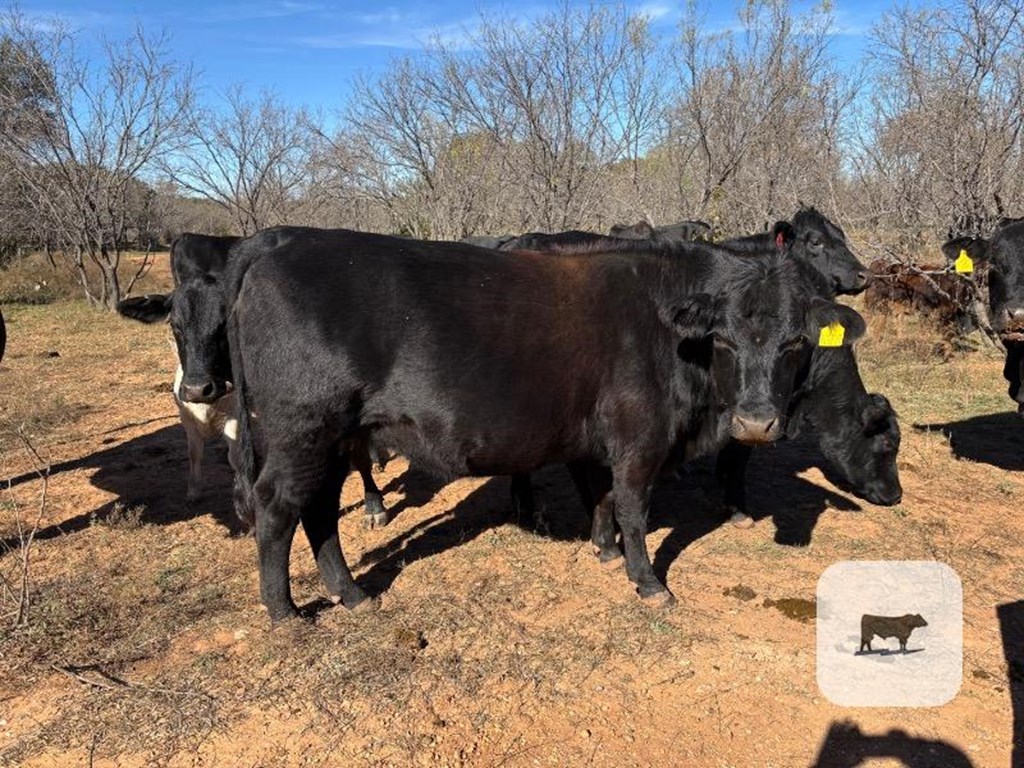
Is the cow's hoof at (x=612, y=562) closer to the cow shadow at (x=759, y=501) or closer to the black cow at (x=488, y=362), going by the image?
the cow shadow at (x=759, y=501)

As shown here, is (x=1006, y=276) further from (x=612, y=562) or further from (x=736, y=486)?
(x=612, y=562)

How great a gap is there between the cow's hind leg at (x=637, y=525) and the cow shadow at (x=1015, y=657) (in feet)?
5.32

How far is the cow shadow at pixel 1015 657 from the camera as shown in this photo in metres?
2.93

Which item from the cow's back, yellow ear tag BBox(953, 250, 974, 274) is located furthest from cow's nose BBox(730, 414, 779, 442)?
yellow ear tag BBox(953, 250, 974, 274)

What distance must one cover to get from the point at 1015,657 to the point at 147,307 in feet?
18.5

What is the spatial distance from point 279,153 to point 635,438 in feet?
70.2

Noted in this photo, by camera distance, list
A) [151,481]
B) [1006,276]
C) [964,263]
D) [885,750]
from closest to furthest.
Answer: [885,750] < [1006,276] < [151,481] < [964,263]

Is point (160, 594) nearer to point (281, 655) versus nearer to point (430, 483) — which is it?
point (281, 655)

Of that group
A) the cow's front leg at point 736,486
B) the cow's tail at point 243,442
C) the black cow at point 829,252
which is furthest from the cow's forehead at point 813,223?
the cow's tail at point 243,442

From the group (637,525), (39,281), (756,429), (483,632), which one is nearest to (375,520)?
(483,632)

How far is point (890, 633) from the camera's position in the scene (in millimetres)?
3730

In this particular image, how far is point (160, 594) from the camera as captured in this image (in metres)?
4.22

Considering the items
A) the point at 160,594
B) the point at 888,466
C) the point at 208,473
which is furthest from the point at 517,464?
the point at 208,473

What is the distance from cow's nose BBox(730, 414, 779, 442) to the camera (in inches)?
138
